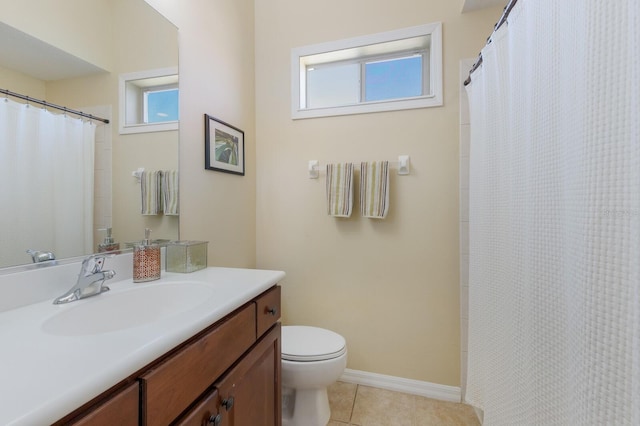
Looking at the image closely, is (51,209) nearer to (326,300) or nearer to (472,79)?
(326,300)

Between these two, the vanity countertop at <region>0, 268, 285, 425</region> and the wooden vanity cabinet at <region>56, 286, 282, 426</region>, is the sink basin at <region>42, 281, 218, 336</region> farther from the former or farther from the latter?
the wooden vanity cabinet at <region>56, 286, 282, 426</region>

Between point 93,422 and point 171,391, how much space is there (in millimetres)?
179

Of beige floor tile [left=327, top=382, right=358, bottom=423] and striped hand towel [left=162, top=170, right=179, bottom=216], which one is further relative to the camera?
beige floor tile [left=327, top=382, right=358, bottom=423]

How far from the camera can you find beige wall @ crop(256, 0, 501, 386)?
67.4 inches

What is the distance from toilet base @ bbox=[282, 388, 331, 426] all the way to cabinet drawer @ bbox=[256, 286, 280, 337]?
0.62m

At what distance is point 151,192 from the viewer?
1264 mm

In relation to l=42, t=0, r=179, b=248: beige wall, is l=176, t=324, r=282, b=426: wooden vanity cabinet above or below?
below

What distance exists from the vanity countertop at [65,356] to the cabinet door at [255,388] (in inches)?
8.4

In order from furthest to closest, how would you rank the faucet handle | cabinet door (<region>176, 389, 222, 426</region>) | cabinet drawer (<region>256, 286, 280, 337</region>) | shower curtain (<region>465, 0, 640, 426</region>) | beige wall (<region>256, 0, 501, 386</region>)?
beige wall (<region>256, 0, 501, 386</region>), cabinet drawer (<region>256, 286, 280, 337</region>), the faucet handle, cabinet door (<region>176, 389, 222, 426</region>), shower curtain (<region>465, 0, 640, 426</region>)

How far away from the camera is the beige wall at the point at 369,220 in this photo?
1.71 m

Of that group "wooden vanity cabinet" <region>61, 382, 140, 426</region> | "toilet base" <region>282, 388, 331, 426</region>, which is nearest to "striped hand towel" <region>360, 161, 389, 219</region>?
"toilet base" <region>282, 388, 331, 426</region>

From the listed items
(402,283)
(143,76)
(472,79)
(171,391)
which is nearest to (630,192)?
(171,391)

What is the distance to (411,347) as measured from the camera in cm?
179

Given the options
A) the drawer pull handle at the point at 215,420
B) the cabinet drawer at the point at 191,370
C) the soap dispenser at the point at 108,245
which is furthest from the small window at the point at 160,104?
the drawer pull handle at the point at 215,420
